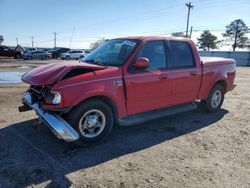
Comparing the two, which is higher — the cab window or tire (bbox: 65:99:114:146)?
the cab window

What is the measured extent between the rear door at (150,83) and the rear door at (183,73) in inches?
9.1

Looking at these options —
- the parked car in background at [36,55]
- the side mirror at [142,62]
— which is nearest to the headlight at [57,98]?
the side mirror at [142,62]

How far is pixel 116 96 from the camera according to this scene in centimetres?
472

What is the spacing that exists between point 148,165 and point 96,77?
1.68 meters

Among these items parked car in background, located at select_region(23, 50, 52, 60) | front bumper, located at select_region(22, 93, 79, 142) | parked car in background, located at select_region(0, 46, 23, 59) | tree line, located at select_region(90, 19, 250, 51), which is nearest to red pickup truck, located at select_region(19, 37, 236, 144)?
front bumper, located at select_region(22, 93, 79, 142)

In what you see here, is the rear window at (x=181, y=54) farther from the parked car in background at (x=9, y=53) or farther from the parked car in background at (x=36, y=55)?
the parked car in background at (x=9, y=53)

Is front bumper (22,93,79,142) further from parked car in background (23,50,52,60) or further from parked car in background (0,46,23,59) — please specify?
parked car in background (0,46,23,59)

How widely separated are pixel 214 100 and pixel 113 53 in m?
3.40

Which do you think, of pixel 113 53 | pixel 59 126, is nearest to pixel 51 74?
pixel 59 126

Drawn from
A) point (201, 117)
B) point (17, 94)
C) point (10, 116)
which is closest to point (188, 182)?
point (201, 117)

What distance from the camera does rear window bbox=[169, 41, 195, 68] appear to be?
5.80 m

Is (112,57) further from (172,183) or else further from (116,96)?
(172,183)

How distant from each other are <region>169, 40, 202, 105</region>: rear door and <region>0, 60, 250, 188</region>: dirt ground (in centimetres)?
66

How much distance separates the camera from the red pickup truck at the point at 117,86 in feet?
13.9
